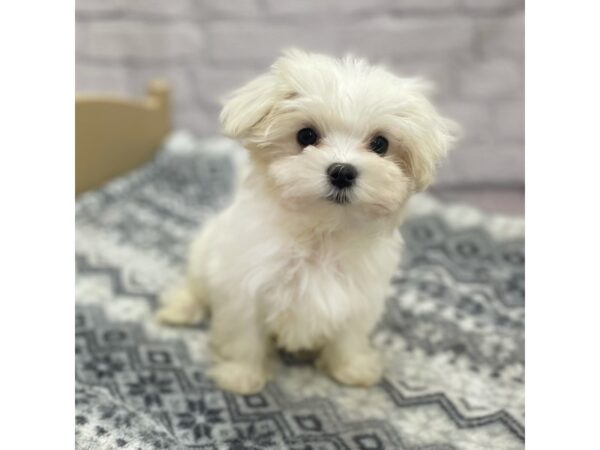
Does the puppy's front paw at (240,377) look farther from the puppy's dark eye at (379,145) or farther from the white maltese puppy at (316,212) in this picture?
the puppy's dark eye at (379,145)

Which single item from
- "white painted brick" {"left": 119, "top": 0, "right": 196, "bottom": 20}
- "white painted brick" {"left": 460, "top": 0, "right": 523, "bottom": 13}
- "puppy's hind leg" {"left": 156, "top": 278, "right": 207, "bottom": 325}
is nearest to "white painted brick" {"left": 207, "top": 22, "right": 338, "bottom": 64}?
"white painted brick" {"left": 119, "top": 0, "right": 196, "bottom": 20}

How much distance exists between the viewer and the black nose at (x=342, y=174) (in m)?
1.21

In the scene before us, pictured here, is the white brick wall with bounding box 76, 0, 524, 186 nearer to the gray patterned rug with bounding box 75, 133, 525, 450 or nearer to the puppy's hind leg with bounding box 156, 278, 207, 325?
the gray patterned rug with bounding box 75, 133, 525, 450

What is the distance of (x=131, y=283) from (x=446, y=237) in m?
1.10

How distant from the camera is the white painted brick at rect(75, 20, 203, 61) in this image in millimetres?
2637

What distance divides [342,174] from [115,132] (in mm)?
1529

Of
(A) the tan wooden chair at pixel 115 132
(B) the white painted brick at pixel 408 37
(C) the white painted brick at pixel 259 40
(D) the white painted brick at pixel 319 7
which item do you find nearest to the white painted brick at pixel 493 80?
(B) the white painted brick at pixel 408 37

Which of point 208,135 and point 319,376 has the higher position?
point 208,135

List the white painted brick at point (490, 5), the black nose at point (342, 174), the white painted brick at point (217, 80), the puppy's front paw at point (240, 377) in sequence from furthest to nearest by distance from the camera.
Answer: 1. the white painted brick at point (217, 80)
2. the white painted brick at point (490, 5)
3. the puppy's front paw at point (240, 377)
4. the black nose at point (342, 174)

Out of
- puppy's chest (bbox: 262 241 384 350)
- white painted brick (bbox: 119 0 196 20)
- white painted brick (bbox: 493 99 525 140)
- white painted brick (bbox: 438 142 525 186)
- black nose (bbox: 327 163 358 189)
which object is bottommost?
puppy's chest (bbox: 262 241 384 350)

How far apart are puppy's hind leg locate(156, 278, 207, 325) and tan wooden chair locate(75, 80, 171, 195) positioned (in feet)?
2.58
